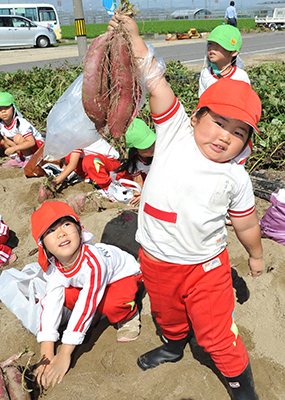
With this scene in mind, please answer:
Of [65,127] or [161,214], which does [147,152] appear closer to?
[65,127]

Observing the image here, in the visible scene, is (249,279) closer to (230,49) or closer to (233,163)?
(233,163)

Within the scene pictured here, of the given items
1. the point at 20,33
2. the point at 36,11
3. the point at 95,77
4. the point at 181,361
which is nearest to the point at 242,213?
the point at 95,77

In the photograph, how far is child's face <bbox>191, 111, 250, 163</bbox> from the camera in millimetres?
1544

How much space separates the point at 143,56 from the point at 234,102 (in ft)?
1.43

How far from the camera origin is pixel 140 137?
3230 millimetres

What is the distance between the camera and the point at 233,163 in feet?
5.34

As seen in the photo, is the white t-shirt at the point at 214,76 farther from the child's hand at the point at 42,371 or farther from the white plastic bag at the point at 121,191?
the child's hand at the point at 42,371

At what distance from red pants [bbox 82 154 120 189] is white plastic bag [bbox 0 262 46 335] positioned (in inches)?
60.5

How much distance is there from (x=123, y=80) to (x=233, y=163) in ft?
2.02

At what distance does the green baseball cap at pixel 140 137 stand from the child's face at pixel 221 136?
1606mm

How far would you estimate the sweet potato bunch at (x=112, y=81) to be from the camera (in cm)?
155

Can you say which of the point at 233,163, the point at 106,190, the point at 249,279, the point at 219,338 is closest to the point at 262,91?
the point at 106,190

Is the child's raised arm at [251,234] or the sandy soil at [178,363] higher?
the child's raised arm at [251,234]

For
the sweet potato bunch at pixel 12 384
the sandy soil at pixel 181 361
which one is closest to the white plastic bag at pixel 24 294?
the sandy soil at pixel 181 361
